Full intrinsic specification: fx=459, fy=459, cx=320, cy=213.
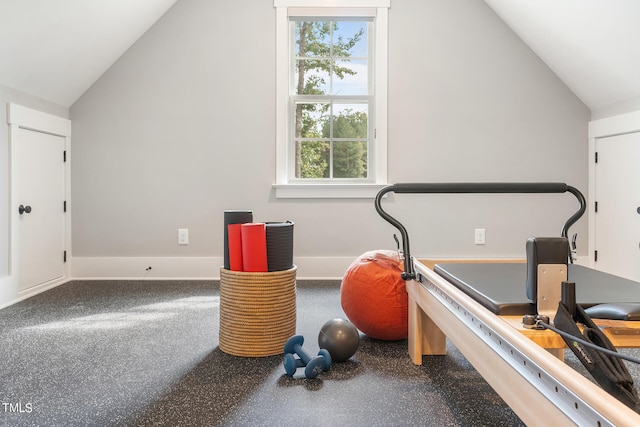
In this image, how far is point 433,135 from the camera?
3.75 meters

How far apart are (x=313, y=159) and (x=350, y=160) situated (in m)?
0.31

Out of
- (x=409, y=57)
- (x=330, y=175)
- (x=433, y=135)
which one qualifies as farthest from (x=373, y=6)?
(x=330, y=175)

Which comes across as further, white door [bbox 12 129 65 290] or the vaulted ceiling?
white door [bbox 12 129 65 290]

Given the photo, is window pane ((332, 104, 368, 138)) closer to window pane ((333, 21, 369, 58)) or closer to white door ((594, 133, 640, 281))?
window pane ((333, 21, 369, 58))

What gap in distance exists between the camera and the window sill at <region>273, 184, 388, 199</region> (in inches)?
145

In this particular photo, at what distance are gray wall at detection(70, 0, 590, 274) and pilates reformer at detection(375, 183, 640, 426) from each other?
6.27 ft

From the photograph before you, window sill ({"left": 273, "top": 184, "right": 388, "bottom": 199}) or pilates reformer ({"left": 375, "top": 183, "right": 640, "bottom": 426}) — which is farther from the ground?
window sill ({"left": 273, "top": 184, "right": 388, "bottom": 199})

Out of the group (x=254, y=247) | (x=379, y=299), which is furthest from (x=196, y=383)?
(x=379, y=299)

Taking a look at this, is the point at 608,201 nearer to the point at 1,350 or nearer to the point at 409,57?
the point at 409,57

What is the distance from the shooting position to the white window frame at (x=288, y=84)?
3689mm

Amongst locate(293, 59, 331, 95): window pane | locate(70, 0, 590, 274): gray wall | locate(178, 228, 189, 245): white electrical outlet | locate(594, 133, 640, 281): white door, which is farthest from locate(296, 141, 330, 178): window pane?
locate(594, 133, 640, 281): white door

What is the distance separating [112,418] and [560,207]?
357 centimetres

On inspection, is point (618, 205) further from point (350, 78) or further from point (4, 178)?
point (4, 178)

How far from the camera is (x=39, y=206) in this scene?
324 centimetres
